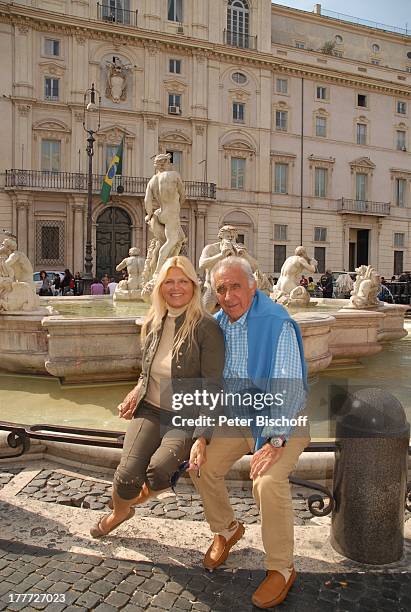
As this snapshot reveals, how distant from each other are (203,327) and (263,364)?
36 centimetres

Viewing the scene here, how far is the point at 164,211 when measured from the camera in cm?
979

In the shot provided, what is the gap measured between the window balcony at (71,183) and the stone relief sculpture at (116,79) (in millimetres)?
4348

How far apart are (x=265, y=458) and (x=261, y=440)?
12 centimetres

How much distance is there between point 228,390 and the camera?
286 centimetres

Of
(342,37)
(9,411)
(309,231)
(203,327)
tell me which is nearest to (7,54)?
(309,231)

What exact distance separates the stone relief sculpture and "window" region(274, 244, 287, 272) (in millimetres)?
12332

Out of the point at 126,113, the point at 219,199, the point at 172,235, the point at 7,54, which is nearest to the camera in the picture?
the point at 172,235

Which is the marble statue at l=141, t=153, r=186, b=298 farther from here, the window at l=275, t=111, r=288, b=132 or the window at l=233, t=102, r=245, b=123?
the window at l=275, t=111, r=288, b=132

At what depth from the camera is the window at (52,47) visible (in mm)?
28906

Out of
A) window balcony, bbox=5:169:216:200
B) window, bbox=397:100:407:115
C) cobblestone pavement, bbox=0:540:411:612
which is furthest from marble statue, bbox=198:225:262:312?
window, bbox=397:100:407:115

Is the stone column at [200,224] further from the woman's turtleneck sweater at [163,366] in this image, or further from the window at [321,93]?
the woman's turtleneck sweater at [163,366]

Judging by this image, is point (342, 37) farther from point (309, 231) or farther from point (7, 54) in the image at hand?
point (7, 54)

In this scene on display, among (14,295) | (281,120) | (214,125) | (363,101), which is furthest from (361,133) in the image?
(14,295)

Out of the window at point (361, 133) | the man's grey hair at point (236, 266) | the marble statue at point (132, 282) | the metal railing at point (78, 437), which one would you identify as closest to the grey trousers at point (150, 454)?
the metal railing at point (78, 437)
